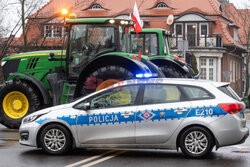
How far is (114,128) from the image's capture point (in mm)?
10633

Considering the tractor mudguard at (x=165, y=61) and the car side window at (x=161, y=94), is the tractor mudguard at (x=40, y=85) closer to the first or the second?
the tractor mudguard at (x=165, y=61)

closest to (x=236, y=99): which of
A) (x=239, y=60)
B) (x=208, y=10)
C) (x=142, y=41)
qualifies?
(x=142, y=41)

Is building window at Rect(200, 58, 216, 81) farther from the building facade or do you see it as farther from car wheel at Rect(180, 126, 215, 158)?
car wheel at Rect(180, 126, 215, 158)

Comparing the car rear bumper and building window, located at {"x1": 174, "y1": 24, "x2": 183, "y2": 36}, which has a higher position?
building window, located at {"x1": 174, "y1": 24, "x2": 183, "y2": 36}

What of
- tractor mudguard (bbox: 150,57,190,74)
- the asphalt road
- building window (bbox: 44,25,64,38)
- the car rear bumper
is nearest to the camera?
the asphalt road

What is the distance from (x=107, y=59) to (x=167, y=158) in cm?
406

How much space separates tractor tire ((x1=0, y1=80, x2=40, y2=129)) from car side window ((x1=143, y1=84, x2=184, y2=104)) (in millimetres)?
5699

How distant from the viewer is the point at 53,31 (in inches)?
1045

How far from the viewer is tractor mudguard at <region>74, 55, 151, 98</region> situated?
1336 cm

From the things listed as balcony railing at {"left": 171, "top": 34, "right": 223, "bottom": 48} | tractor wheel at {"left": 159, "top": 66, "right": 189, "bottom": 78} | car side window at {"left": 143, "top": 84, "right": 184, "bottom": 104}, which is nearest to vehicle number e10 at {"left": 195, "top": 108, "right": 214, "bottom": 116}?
car side window at {"left": 143, "top": 84, "right": 184, "bottom": 104}

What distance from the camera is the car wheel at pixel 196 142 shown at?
1029cm

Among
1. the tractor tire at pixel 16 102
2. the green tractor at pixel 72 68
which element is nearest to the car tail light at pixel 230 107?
the green tractor at pixel 72 68

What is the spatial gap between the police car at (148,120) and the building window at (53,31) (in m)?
15.2

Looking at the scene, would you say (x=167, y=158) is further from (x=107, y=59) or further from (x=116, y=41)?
(x=116, y=41)
